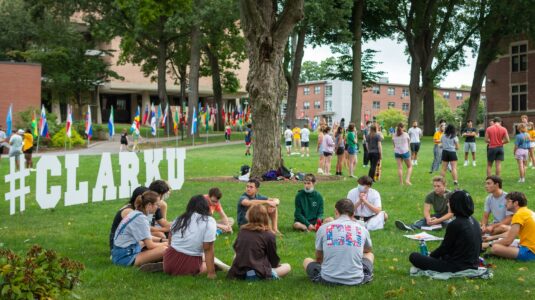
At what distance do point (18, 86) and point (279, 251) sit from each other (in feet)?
134

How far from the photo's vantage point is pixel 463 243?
7359 millimetres

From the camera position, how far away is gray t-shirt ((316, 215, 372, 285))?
6.93 m

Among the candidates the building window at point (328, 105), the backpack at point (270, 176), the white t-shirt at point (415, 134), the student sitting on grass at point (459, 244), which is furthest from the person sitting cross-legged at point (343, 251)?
the building window at point (328, 105)

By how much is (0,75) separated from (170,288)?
42329 millimetres

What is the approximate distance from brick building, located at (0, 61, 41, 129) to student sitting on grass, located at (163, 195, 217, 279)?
3954 cm

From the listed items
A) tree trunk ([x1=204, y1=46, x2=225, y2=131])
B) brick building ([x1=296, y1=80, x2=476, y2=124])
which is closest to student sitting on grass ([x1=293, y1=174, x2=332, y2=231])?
tree trunk ([x1=204, y1=46, x2=225, y2=131])

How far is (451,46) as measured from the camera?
4969 centimetres

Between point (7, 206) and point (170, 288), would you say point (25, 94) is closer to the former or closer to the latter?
point (7, 206)

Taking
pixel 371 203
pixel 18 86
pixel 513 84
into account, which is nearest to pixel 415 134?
pixel 371 203

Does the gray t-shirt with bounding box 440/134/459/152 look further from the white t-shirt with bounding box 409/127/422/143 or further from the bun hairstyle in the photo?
the bun hairstyle

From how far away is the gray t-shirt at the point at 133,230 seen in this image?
793cm

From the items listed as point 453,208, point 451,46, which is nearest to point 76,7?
point 451,46

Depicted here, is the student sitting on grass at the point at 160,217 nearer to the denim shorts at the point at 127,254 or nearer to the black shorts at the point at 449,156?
the denim shorts at the point at 127,254

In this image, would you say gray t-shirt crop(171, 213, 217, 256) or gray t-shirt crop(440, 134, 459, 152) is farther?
gray t-shirt crop(440, 134, 459, 152)
